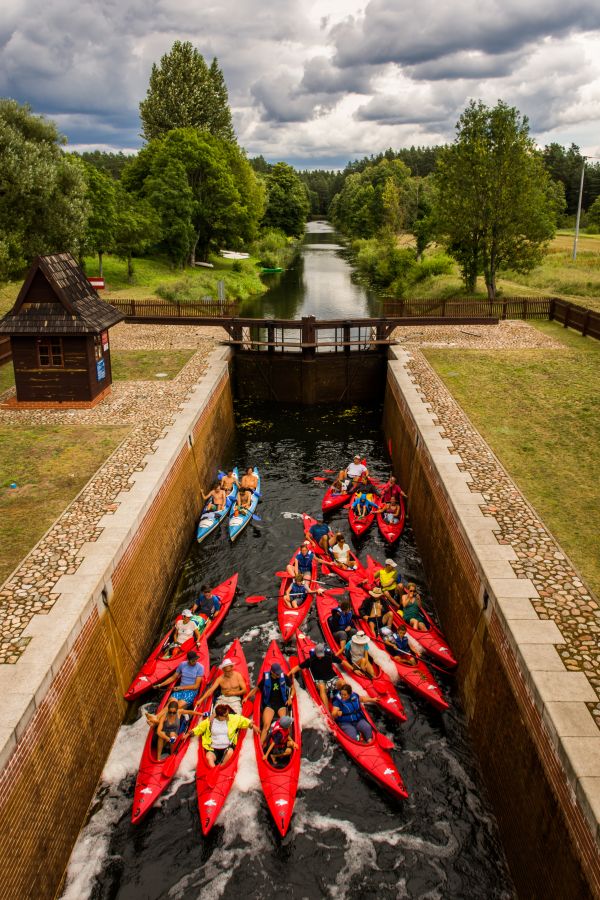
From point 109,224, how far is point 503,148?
25966 millimetres

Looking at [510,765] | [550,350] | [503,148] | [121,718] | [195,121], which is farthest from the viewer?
[195,121]

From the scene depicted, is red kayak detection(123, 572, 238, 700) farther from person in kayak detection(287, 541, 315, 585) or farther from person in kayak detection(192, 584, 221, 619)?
person in kayak detection(287, 541, 315, 585)

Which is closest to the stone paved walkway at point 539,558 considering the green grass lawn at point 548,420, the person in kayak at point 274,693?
the green grass lawn at point 548,420

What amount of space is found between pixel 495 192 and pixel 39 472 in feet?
106

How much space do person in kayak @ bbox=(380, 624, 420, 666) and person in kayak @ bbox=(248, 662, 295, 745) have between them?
7.66 ft

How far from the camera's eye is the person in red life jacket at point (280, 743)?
10.3m

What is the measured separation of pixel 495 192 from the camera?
3672 cm

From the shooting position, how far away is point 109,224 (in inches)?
1650

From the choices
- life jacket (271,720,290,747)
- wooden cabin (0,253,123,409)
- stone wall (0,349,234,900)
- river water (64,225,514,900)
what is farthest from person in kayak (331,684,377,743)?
wooden cabin (0,253,123,409)

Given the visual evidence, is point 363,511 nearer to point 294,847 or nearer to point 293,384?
point 294,847

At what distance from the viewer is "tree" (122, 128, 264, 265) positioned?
173 feet

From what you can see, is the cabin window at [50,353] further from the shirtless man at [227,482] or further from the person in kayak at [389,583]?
the person in kayak at [389,583]

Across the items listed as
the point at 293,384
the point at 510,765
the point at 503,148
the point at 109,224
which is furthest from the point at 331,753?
the point at 109,224

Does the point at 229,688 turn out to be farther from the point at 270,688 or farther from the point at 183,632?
the point at 183,632
